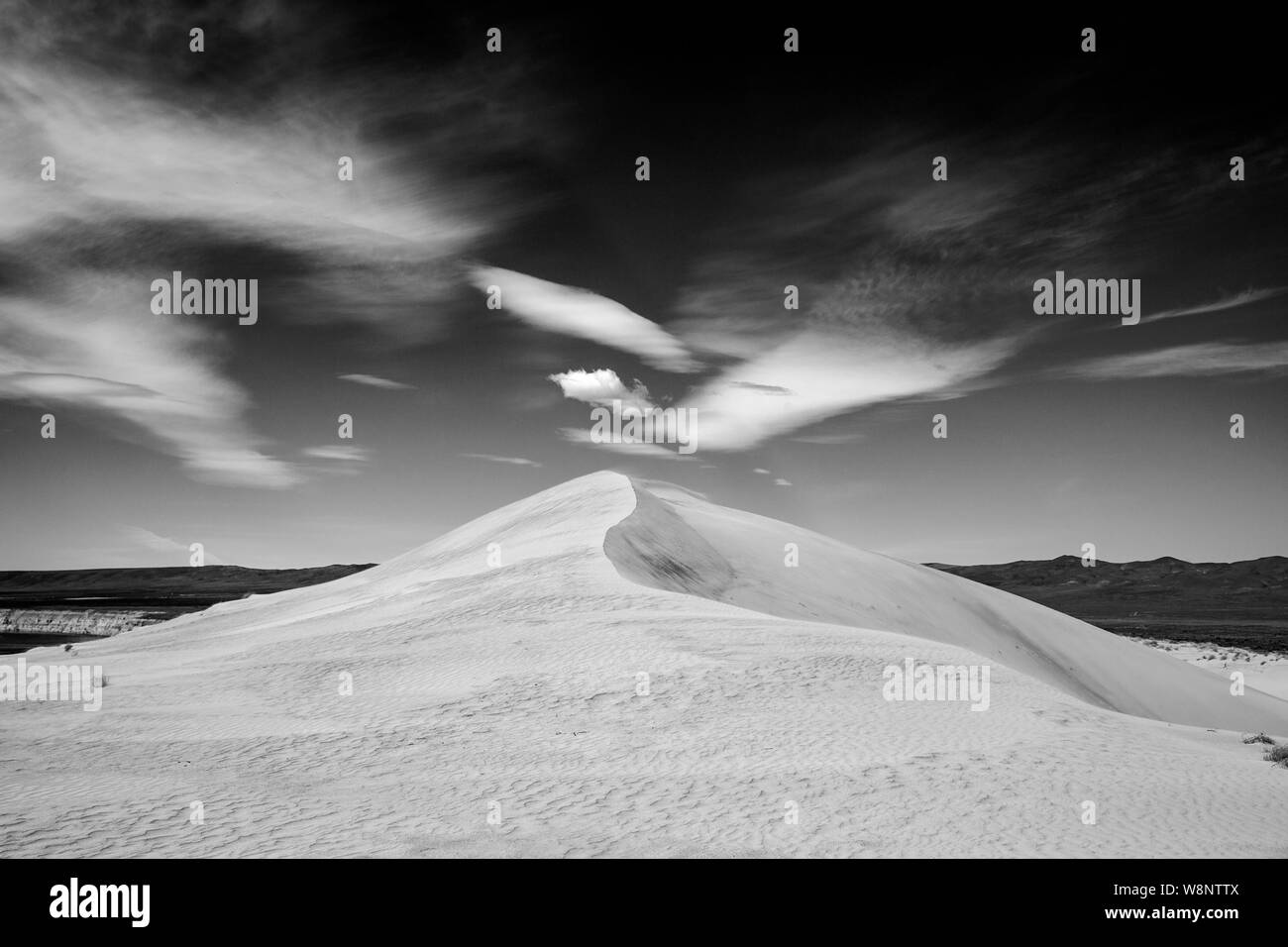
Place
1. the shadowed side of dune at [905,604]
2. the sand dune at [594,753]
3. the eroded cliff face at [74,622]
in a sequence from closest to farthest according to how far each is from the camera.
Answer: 1. the sand dune at [594,753]
2. the shadowed side of dune at [905,604]
3. the eroded cliff face at [74,622]

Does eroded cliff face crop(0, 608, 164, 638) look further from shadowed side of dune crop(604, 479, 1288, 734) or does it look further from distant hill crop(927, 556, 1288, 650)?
distant hill crop(927, 556, 1288, 650)

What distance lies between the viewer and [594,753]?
783 centimetres

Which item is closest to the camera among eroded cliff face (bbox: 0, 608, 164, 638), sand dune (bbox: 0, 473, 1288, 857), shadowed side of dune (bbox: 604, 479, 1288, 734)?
sand dune (bbox: 0, 473, 1288, 857)

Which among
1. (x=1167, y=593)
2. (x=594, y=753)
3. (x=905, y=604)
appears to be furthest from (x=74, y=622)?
(x=1167, y=593)

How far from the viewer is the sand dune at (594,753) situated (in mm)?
6027

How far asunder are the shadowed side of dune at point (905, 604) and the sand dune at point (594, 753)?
21.6 ft

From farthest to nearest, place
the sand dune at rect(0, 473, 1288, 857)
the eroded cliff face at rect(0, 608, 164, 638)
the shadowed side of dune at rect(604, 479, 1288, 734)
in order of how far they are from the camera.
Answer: the eroded cliff face at rect(0, 608, 164, 638) < the shadowed side of dune at rect(604, 479, 1288, 734) < the sand dune at rect(0, 473, 1288, 857)

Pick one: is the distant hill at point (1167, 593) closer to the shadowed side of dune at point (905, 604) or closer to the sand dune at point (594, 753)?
the shadowed side of dune at point (905, 604)

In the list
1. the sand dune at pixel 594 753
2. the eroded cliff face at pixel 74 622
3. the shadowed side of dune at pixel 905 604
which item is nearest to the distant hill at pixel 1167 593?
the shadowed side of dune at pixel 905 604

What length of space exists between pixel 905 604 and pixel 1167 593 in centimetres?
9798

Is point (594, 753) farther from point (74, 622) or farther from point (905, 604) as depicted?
point (74, 622)

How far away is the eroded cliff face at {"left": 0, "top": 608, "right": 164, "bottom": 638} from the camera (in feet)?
204

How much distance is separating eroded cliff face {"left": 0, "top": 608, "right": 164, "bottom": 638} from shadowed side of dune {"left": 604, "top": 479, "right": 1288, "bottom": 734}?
54895mm

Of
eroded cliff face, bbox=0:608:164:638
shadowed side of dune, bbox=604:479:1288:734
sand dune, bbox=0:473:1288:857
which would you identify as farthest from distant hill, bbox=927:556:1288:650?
eroded cliff face, bbox=0:608:164:638
